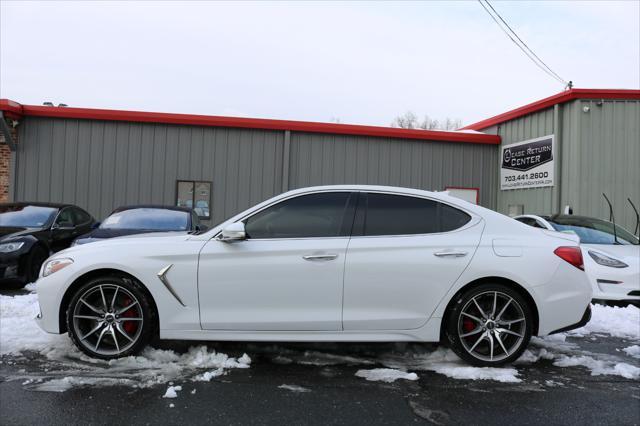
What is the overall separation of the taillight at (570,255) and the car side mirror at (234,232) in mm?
2639

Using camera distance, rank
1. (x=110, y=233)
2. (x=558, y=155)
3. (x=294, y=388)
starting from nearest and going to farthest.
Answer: (x=294, y=388)
(x=110, y=233)
(x=558, y=155)

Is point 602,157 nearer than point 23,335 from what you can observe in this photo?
No

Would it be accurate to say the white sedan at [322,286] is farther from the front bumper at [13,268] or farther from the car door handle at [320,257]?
the front bumper at [13,268]

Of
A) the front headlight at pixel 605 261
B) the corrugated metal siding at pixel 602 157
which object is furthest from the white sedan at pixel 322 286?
the corrugated metal siding at pixel 602 157

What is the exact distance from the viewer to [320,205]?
4375 mm

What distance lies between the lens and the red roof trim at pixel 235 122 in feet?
42.3

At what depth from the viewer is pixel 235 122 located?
1354 cm

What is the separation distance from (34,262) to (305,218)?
5.46m

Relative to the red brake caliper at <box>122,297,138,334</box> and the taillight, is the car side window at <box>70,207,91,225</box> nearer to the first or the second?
the red brake caliper at <box>122,297,138,334</box>

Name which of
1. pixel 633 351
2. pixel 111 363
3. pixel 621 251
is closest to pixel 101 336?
pixel 111 363

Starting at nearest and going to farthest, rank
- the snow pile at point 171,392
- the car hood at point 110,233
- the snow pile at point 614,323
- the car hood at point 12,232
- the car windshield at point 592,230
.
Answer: the snow pile at point 171,392 → the snow pile at point 614,323 → the car hood at point 110,233 → the car hood at point 12,232 → the car windshield at point 592,230

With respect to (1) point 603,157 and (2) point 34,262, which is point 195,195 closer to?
(2) point 34,262

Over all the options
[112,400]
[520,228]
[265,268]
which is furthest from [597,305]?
[112,400]

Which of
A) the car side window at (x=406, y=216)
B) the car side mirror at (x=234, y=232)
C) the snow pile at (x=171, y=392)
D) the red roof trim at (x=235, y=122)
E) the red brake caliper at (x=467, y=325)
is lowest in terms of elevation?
the snow pile at (x=171, y=392)
